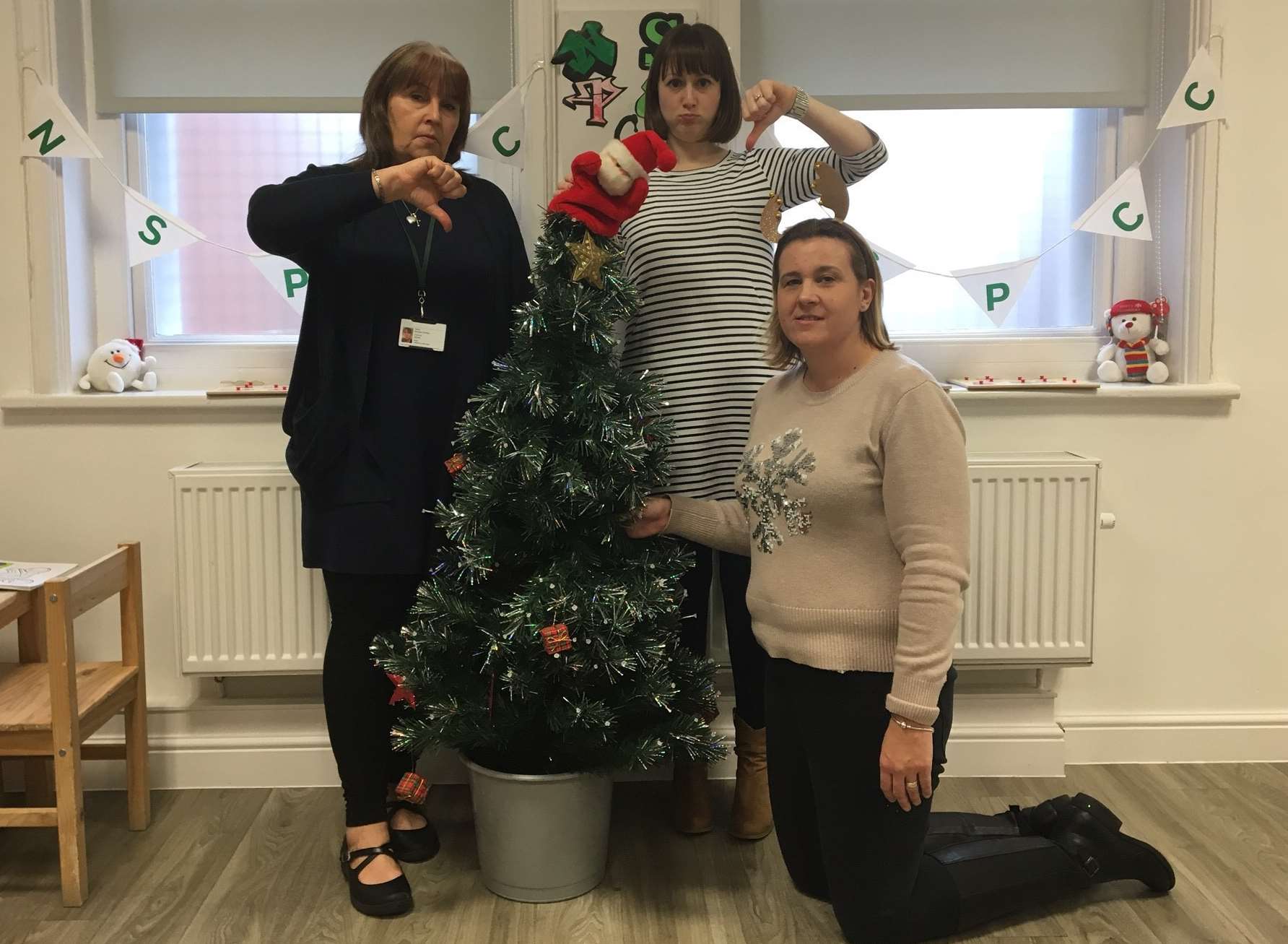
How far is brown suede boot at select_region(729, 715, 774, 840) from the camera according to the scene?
206cm

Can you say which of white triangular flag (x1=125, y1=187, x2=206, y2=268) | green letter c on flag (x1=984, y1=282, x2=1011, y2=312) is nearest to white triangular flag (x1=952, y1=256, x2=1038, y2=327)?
green letter c on flag (x1=984, y1=282, x2=1011, y2=312)

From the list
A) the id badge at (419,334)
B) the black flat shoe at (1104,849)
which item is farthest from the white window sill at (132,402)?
the black flat shoe at (1104,849)

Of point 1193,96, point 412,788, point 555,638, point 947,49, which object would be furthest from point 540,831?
point 1193,96

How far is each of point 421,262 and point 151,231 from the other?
79cm

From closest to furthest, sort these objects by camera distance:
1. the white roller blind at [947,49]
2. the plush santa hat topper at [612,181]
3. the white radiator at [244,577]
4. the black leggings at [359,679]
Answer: the plush santa hat topper at [612,181]
the black leggings at [359,679]
the white radiator at [244,577]
the white roller blind at [947,49]

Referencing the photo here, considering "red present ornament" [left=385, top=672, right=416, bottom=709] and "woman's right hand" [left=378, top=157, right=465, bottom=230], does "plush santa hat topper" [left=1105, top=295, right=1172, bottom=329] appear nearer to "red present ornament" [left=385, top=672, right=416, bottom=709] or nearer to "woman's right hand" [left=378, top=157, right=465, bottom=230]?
"woman's right hand" [left=378, top=157, right=465, bottom=230]

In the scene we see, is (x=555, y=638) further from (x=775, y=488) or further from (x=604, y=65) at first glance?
→ (x=604, y=65)

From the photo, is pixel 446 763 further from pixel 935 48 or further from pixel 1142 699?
pixel 935 48

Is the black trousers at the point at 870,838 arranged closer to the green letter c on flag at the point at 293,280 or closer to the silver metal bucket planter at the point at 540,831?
the silver metal bucket planter at the point at 540,831

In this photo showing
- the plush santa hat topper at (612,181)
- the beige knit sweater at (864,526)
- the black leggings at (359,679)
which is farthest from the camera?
Answer: the black leggings at (359,679)

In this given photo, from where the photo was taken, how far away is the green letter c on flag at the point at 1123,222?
2.26m

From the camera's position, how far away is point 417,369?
1843mm

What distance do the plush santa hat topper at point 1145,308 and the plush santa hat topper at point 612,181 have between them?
1.27 m

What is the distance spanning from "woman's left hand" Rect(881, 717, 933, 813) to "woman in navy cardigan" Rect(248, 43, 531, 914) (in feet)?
2.83
